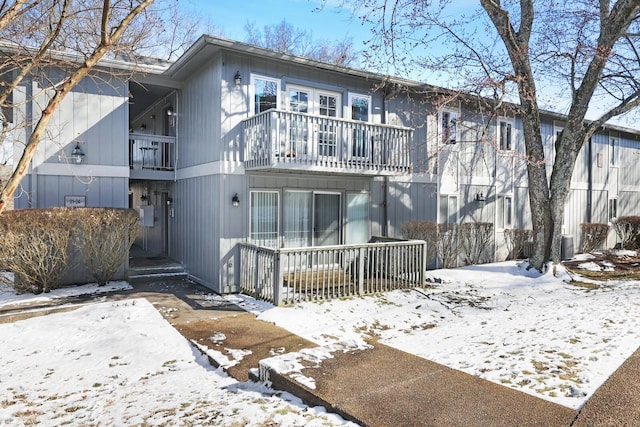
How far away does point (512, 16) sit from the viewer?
1170 centimetres

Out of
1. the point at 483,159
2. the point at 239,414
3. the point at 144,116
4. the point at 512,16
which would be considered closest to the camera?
the point at 239,414

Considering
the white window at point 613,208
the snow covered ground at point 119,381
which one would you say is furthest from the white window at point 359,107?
the white window at point 613,208

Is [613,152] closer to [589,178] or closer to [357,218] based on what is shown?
[589,178]

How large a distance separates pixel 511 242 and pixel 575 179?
5270mm

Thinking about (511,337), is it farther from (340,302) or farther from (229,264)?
(229,264)

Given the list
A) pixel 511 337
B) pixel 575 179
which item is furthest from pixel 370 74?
pixel 575 179

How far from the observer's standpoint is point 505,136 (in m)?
14.5

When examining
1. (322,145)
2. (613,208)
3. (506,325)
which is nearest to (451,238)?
(322,145)

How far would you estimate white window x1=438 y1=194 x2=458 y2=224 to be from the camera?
13.1 metres

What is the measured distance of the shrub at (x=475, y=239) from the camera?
1267 cm

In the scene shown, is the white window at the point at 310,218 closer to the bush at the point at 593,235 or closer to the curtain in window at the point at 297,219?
the curtain in window at the point at 297,219

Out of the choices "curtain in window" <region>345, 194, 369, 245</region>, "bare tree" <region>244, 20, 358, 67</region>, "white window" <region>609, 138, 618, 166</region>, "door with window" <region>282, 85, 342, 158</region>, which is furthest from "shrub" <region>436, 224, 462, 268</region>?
"bare tree" <region>244, 20, 358, 67</region>

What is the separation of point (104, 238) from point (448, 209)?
31.7ft

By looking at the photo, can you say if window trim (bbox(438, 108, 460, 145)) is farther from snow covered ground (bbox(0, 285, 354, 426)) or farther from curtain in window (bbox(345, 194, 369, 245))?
snow covered ground (bbox(0, 285, 354, 426))
